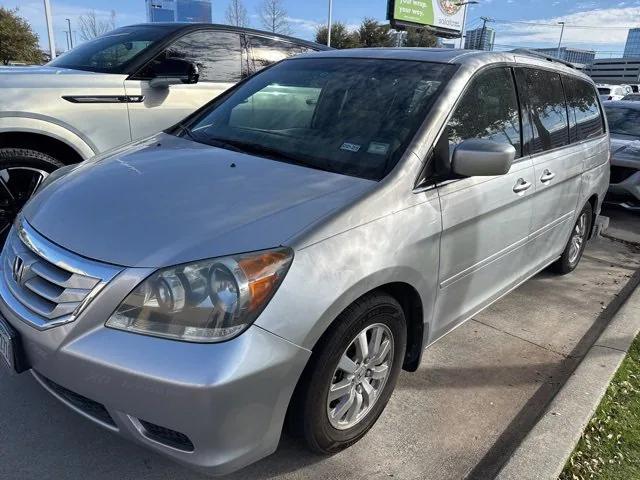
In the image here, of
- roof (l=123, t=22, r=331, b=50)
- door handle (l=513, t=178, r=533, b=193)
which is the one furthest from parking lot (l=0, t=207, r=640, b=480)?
roof (l=123, t=22, r=331, b=50)

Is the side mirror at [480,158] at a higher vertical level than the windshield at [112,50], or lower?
lower

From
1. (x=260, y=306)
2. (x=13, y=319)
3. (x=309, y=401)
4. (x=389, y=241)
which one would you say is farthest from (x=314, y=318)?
(x=13, y=319)

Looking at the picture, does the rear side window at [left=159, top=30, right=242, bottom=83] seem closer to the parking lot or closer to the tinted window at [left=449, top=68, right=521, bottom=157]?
the tinted window at [left=449, top=68, right=521, bottom=157]

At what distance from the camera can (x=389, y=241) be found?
2.20m

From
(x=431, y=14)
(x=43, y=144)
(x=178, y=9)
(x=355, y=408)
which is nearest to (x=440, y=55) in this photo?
(x=355, y=408)

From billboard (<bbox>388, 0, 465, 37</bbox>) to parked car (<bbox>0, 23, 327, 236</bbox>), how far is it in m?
36.3

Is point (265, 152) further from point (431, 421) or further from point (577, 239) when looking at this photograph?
point (577, 239)

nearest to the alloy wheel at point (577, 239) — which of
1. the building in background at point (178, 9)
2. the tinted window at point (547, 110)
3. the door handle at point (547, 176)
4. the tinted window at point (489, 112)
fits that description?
the tinted window at point (547, 110)

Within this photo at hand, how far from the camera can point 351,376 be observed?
223cm

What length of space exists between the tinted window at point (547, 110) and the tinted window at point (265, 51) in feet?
7.97

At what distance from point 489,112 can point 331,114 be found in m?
0.91

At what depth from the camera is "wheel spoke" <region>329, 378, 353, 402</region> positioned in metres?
2.16

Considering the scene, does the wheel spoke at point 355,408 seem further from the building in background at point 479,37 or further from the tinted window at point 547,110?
the building in background at point 479,37

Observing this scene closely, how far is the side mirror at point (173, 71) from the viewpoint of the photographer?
4.20m
